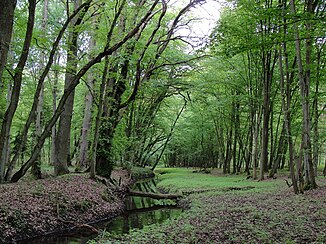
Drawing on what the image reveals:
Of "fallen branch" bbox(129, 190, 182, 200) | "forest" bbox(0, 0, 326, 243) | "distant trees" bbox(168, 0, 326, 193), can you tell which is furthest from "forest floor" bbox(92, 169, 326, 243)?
"fallen branch" bbox(129, 190, 182, 200)

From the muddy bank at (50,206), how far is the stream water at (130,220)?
1.21 ft

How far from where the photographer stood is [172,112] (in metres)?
35.8

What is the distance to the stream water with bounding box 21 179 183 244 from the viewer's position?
8.21 meters

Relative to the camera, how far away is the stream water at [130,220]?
8.21m

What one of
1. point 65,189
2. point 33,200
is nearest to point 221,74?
point 65,189

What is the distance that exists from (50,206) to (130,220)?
301cm

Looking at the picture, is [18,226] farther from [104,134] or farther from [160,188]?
[160,188]

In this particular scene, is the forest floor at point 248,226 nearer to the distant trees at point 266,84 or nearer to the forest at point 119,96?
the forest at point 119,96

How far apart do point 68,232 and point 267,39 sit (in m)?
8.80

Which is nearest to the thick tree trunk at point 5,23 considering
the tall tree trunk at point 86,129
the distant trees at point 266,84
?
the distant trees at point 266,84

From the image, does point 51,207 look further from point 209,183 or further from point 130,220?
point 209,183

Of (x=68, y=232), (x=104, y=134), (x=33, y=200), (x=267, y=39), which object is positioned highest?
(x=267, y=39)

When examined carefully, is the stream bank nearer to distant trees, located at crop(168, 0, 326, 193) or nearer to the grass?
the grass

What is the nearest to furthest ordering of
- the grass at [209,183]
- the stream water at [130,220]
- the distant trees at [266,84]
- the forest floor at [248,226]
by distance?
the forest floor at [248,226], the stream water at [130,220], the distant trees at [266,84], the grass at [209,183]
